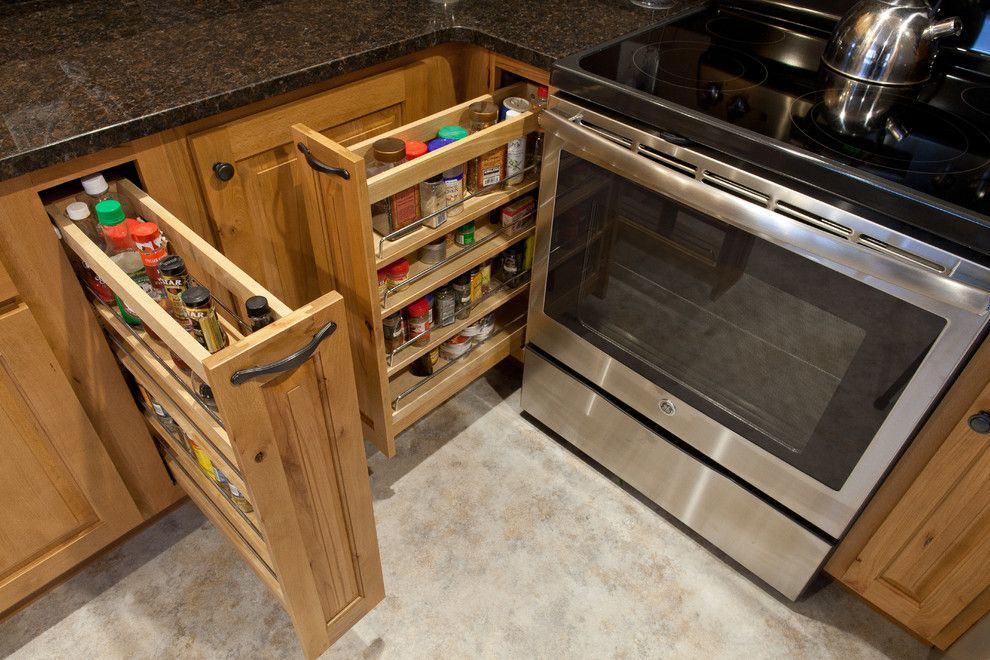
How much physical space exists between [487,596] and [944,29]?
4.27 ft

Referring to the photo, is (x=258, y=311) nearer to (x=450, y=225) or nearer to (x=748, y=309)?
(x=450, y=225)

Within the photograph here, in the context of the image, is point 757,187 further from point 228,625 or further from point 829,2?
point 228,625

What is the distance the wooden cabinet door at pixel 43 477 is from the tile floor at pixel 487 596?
0.41 feet

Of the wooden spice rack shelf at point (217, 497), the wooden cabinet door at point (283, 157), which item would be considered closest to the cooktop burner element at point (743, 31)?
the wooden cabinet door at point (283, 157)

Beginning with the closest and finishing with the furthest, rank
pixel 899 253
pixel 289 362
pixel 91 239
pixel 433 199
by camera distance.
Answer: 1. pixel 289 362
2. pixel 899 253
3. pixel 91 239
4. pixel 433 199

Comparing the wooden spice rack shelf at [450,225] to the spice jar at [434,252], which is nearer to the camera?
the wooden spice rack shelf at [450,225]

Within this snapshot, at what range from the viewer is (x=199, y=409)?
38.8 inches

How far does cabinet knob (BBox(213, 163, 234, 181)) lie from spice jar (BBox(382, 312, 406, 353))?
373 mm

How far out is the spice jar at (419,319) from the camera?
138 cm

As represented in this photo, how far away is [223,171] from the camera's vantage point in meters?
1.15

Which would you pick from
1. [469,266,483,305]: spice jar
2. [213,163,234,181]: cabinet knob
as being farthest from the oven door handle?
[213,163,234,181]: cabinet knob

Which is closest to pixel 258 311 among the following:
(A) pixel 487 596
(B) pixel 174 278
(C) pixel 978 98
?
(B) pixel 174 278

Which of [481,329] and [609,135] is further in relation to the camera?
[481,329]

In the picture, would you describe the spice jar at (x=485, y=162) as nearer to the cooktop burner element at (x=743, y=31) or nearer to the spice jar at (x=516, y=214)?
the spice jar at (x=516, y=214)
